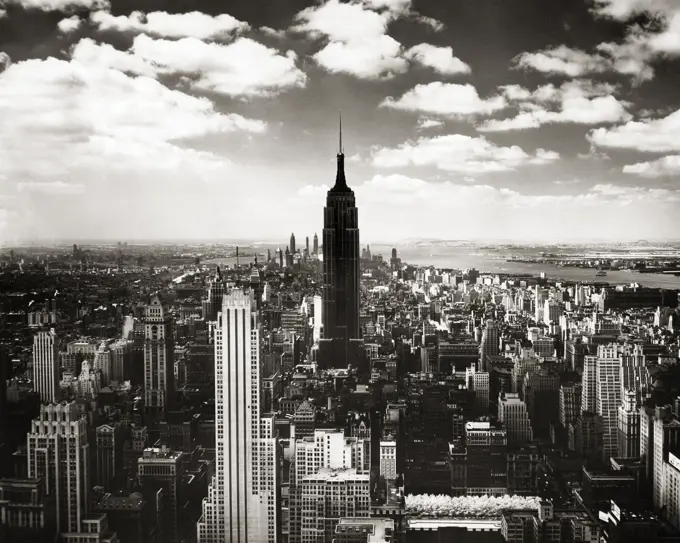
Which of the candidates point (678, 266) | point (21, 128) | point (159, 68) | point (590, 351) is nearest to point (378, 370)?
point (590, 351)

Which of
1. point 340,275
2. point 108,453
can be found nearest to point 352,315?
point 340,275

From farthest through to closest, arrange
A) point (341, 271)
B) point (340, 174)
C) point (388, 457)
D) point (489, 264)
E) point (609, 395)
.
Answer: point (341, 271)
point (489, 264)
point (340, 174)
point (609, 395)
point (388, 457)

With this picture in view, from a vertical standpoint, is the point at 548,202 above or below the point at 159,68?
below

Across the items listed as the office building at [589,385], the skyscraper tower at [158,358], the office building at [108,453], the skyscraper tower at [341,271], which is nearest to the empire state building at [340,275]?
the skyscraper tower at [341,271]

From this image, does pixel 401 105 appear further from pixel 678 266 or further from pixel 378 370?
pixel 678 266

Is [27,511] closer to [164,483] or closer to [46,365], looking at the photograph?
[164,483]

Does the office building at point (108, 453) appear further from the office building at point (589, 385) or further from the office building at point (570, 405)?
the office building at point (589, 385)
